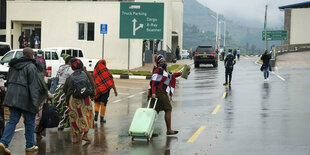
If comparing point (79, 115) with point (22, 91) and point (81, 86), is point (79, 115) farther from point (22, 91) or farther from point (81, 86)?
point (22, 91)

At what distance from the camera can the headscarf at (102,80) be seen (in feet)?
A: 44.7

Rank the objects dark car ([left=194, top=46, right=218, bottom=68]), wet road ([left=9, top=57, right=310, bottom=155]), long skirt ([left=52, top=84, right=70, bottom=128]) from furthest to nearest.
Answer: dark car ([left=194, top=46, right=218, bottom=68]), long skirt ([left=52, top=84, right=70, bottom=128]), wet road ([left=9, top=57, right=310, bottom=155])

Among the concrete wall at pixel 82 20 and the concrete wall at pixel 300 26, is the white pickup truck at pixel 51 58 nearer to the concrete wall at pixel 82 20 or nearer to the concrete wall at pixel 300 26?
the concrete wall at pixel 82 20

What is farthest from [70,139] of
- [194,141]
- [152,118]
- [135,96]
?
[135,96]

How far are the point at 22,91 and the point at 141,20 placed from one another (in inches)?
954

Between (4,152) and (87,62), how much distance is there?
17663 millimetres

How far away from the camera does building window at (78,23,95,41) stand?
3722cm

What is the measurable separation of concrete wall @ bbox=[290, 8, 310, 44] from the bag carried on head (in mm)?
70499

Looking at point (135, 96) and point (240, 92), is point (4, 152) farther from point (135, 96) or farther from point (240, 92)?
point (240, 92)

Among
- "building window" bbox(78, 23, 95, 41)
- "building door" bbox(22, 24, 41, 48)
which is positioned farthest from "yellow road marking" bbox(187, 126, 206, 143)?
"building door" bbox(22, 24, 41, 48)

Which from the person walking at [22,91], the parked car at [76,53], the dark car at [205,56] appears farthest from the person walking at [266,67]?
the person walking at [22,91]

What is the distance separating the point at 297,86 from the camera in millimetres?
24625

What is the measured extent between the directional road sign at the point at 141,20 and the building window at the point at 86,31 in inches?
190

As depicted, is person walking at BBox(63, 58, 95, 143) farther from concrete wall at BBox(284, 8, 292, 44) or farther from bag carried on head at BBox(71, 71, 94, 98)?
concrete wall at BBox(284, 8, 292, 44)
